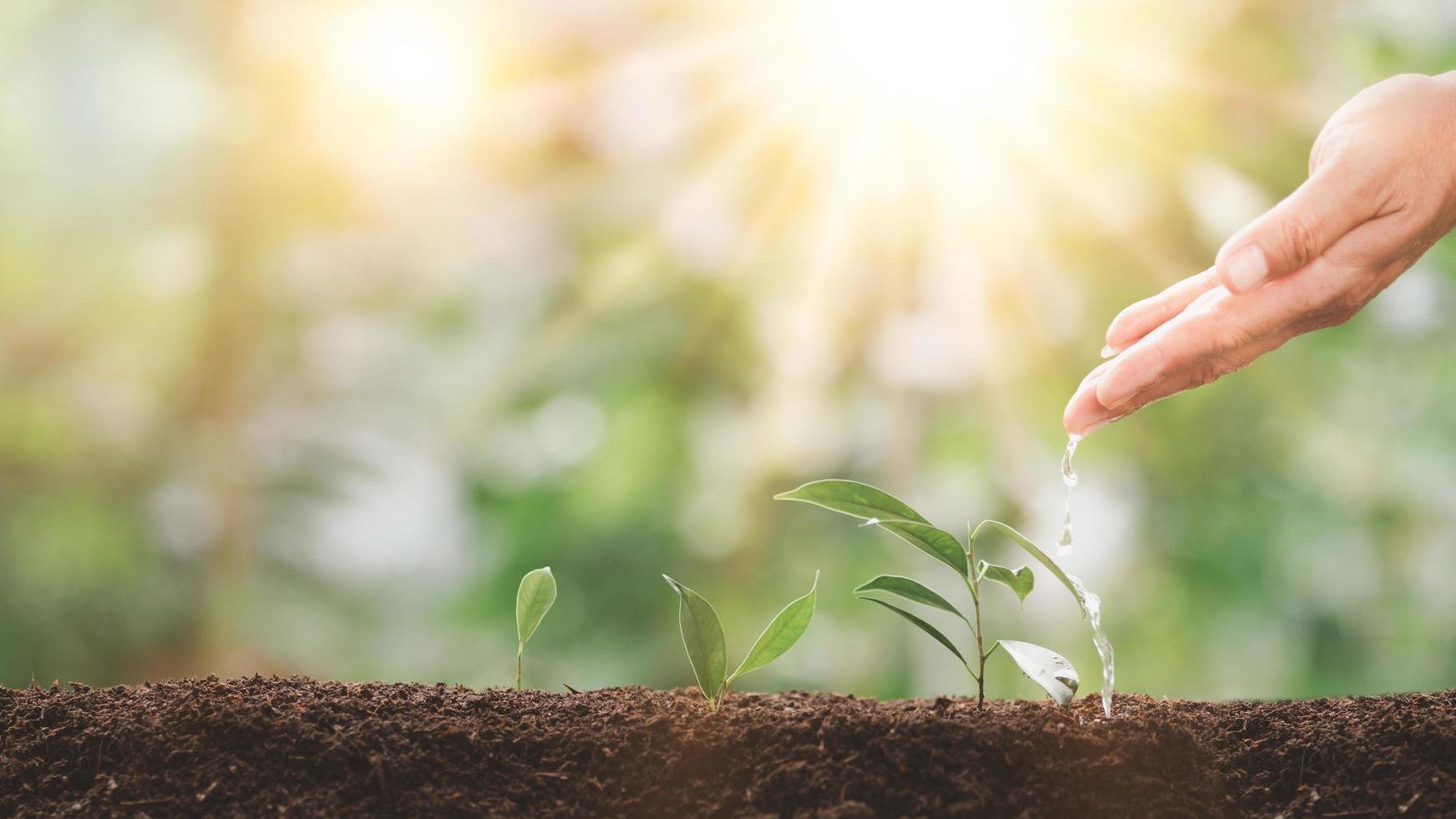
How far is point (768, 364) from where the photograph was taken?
2.47m

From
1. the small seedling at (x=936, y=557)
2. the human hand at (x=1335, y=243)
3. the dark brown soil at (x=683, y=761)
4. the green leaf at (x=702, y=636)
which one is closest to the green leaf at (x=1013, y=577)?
the small seedling at (x=936, y=557)

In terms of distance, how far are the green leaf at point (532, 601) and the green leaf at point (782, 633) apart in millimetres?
231

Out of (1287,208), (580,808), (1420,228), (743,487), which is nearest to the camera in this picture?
(580,808)

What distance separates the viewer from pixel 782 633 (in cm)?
91

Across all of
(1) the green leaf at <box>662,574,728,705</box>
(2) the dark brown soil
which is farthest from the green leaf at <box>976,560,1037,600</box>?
(1) the green leaf at <box>662,574,728,705</box>

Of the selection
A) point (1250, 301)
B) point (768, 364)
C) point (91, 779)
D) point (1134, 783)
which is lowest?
point (1134, 783)

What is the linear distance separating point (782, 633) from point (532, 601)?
0.93 feet

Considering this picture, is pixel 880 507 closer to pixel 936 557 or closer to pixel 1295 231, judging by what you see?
pixel 936 557

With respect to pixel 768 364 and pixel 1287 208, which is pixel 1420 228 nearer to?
pixel 1287 208

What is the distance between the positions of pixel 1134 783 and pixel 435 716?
2.01 ft

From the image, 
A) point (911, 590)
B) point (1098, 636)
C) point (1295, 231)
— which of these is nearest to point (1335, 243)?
point (1295, 231)

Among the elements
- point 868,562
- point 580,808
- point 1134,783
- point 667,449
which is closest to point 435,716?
point 580,808

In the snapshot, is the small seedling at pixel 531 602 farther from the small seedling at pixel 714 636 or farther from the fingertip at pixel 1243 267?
the fingertip at pixel 1243 267

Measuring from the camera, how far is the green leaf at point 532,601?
1.00m
